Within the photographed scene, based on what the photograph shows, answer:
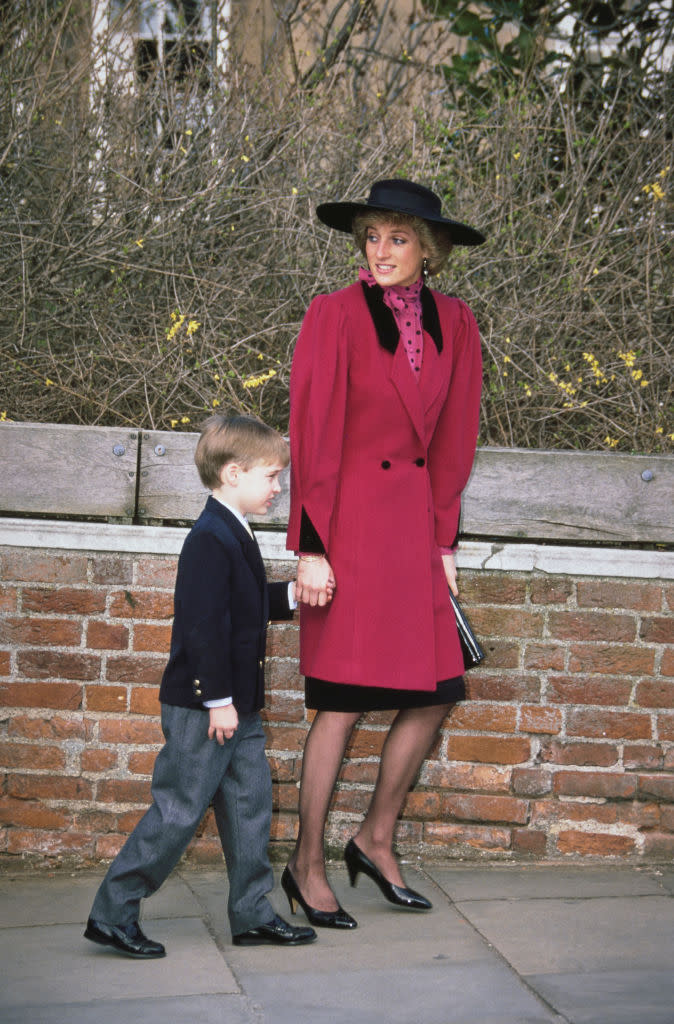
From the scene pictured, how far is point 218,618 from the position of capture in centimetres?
316

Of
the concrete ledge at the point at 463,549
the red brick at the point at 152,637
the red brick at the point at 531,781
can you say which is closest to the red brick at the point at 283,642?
the concrete ledge at the point at 463,549

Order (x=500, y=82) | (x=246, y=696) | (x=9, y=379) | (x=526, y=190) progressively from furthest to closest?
(x=500, y=82) → (x=526, y=190) → (x=9, y=379) → (x=246, y=696)

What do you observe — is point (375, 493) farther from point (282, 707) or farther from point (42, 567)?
point (42, 567)

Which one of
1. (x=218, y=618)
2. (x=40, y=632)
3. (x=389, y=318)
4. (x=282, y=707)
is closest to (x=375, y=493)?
(x=389, y=318)

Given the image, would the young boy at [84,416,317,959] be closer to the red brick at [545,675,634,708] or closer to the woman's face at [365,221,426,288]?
the woman's face at [365,221,426,288]

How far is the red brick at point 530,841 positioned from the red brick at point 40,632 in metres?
1.69

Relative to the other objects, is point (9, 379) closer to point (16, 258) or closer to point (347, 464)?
point (16, 258)

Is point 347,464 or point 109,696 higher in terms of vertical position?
point 347,464

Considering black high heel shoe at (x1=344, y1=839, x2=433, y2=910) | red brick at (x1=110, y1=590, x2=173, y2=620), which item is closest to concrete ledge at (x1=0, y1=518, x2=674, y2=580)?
red brick at (x1=110, y1=590, x2=173, y2=620)

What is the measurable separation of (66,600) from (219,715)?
1.11m

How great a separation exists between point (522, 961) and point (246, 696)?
1.07 m

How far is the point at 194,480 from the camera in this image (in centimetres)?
408

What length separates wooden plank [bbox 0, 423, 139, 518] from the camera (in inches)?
161

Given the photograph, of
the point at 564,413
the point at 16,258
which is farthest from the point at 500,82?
the point at 16,258
